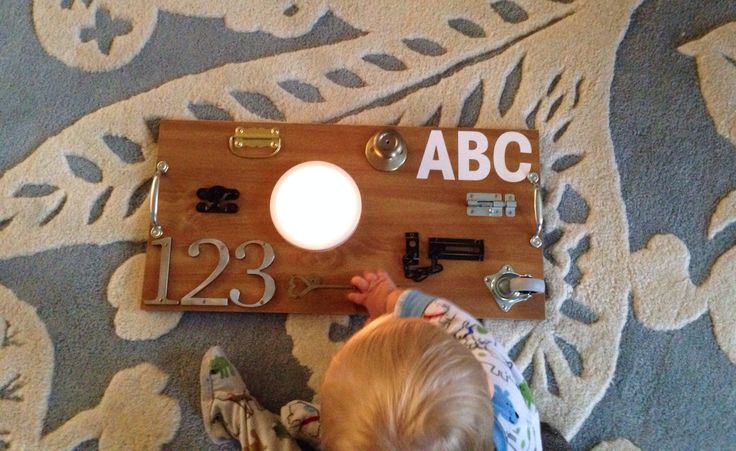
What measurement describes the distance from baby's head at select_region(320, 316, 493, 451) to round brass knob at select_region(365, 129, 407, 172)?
0.29 metres

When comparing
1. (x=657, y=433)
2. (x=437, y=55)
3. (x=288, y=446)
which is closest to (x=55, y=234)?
(x=288, y=446)

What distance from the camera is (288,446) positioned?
0.76 metres

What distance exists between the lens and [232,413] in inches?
30.3

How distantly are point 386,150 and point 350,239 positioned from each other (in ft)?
0.43

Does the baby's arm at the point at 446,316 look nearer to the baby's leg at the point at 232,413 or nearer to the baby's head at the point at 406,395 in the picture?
the baby's head at the point at 406,395

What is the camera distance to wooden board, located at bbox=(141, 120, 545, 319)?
80cm

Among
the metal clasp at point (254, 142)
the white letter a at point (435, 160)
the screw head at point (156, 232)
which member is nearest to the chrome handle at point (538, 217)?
the white letter a at point (435, 160)

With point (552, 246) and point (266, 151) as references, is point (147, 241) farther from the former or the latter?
point (552, 246)

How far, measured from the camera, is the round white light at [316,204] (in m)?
0.77

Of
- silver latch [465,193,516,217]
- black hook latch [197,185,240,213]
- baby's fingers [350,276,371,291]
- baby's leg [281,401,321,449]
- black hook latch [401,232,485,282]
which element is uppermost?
silver latch [465,193,516,217]

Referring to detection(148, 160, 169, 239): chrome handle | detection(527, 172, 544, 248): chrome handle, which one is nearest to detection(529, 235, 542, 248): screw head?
detection(527, 172, 544, 248): chrome handle

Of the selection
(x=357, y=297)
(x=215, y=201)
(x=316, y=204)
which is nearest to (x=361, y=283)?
(x=357, y=297)

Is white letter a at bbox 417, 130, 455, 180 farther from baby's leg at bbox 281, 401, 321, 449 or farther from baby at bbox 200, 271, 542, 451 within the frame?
baby's leg at bbox 281, 401, 321, 449

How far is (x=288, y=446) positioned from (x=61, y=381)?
12.7 inches
